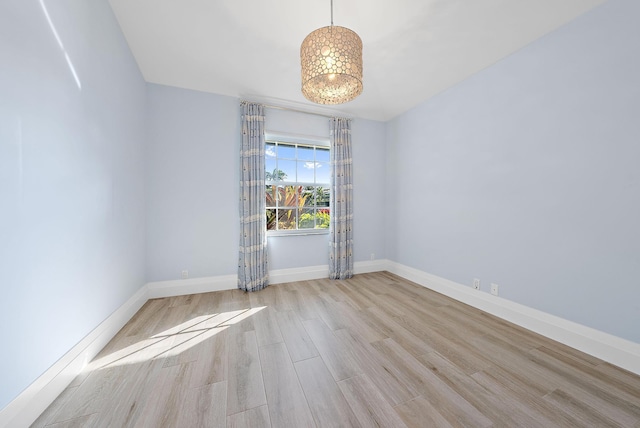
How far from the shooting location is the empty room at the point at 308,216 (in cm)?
121

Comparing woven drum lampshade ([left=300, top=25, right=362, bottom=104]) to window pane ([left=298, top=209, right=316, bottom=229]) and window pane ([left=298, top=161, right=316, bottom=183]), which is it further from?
window pane ([left=298, top=209, right=316, bottom=229])

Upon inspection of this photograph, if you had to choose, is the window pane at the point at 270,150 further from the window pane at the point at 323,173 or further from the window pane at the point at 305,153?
the window pane at the point at 323,173

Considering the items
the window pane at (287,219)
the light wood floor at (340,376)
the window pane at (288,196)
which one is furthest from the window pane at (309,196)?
the light wood floor at (340,376)

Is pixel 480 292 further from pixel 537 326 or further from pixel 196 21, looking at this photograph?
pixel 196 21

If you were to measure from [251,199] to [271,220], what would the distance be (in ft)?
1.69

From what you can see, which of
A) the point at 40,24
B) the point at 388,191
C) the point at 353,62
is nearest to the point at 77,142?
the point at 40,24

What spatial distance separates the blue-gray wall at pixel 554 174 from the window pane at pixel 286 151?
82.9 inches

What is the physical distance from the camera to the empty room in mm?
1209

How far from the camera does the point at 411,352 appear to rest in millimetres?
1712

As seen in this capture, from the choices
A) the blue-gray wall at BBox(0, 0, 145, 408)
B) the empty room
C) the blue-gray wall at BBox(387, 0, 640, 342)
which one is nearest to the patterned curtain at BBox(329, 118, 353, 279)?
the empty room

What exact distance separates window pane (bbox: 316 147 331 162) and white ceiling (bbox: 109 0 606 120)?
37.4 inches

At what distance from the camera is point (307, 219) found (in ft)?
11.9

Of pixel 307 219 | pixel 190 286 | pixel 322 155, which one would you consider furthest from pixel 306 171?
pixel 190 286

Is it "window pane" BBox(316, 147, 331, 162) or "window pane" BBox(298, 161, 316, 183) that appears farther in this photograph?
"window pane" BBox(316, 147, 331, 162)
